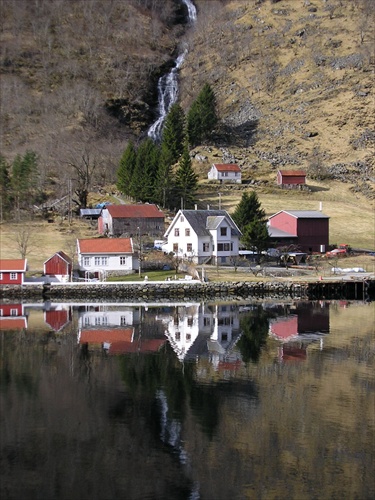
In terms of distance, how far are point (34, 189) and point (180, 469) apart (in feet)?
236

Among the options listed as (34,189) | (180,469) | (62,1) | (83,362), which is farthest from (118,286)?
(62,1)

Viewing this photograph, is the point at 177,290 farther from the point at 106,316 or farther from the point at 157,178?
the point at 157,178

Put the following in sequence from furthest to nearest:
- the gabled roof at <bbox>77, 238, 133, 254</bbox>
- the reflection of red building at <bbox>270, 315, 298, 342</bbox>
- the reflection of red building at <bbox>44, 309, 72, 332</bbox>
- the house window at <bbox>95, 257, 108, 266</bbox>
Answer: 1. the house window at <bbox>95, 257, 108, 266</bbox>
2. the gabled roof at <bbox>77, 238, 133, 254</bbox>
3. the reflection of red building at <bbox>44, 309, 72, 332</bbox>
4. the reflection of red building at <bbox>270, 315, 298, 342</bbox>

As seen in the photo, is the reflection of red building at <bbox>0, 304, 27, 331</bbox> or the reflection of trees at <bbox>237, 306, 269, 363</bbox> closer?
the reflection of trees at <bbox>237, 306, 269, 363</bbox>

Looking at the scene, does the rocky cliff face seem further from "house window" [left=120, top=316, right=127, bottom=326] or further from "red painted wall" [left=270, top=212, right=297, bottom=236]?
"house window" [left=120, top=316, right=127, bottom=326]

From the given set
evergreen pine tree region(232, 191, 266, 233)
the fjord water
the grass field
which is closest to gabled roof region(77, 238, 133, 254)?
the grass field

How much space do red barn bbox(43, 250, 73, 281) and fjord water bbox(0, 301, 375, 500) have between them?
15099 millimetres

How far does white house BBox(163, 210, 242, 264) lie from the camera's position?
7431 centimetres

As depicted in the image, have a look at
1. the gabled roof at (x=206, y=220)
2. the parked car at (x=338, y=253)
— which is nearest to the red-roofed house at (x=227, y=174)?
the parked car at (x=338, y=253)

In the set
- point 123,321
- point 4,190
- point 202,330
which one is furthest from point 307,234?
point 4,190

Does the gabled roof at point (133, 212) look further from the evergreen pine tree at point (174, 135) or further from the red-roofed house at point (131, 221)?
the evergreen pine tree at point (174, 135)

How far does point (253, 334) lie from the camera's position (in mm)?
48312

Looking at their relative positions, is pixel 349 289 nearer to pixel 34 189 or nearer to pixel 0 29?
pixel 34 189

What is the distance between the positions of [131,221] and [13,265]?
20.4 metres
